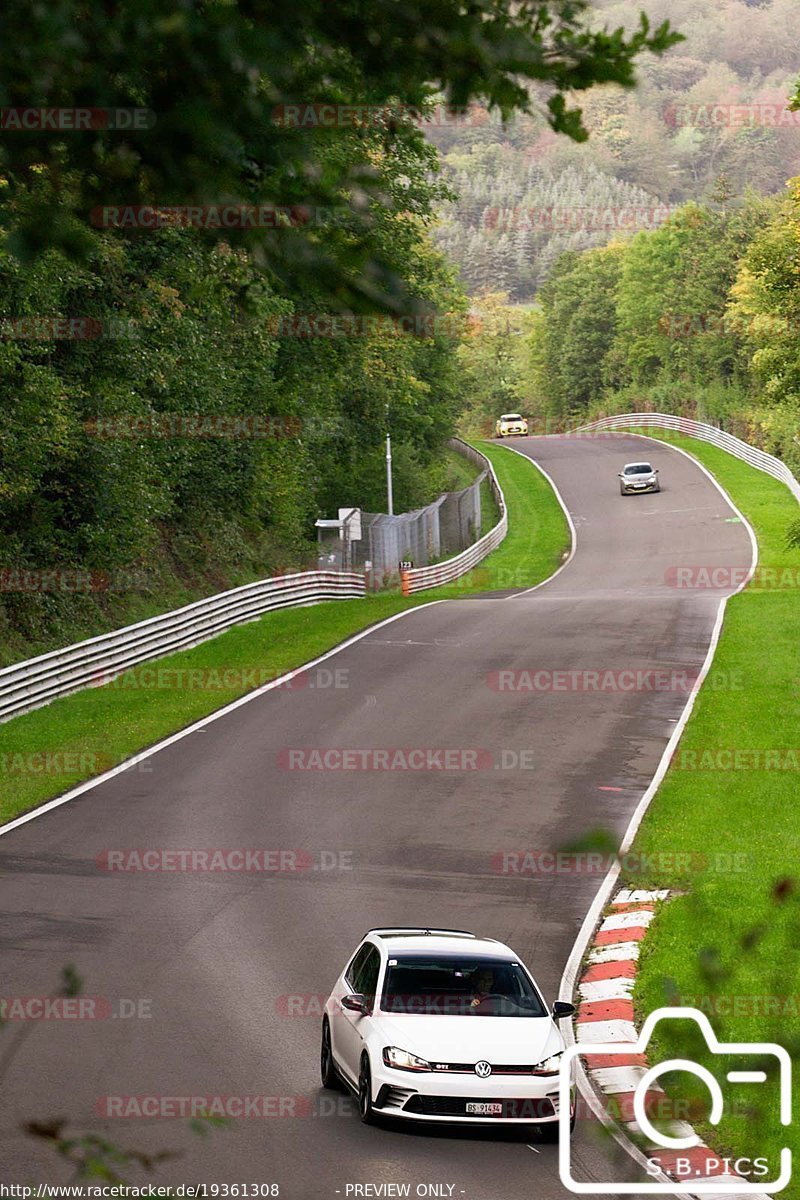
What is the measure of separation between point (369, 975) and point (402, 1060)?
Answer: 117cm

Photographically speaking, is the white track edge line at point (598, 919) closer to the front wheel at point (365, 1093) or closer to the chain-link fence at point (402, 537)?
the front wheel at point (365, 1093)

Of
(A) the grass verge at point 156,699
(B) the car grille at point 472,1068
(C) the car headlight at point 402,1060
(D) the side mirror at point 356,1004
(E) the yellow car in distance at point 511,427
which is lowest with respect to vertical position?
(E) the yellow car in distance at point 511,427

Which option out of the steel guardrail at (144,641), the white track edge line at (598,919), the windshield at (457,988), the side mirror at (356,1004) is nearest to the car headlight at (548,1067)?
the white track edge line at (598,919)

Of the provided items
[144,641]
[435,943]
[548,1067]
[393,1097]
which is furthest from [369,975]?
[144,641]

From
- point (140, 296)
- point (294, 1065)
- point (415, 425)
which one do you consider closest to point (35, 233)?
point (294, 1065)

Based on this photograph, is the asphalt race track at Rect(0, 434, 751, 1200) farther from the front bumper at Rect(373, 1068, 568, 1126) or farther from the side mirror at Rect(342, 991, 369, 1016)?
the side mirror at Rect(342, 991, 369, 1016)

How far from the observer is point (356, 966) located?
11.9m

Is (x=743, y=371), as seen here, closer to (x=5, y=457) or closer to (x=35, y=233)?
(x=5, y=457)

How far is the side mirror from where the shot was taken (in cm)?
→ 1093

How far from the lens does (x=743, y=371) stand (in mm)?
109312

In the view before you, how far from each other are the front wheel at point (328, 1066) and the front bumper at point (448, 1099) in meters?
1.04

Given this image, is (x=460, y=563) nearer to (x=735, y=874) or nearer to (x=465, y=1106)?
(x=735, y=874)

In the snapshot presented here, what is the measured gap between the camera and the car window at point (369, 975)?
11.3 metres

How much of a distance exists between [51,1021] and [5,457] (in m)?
16.9
